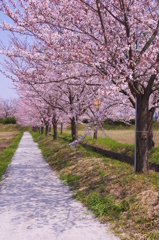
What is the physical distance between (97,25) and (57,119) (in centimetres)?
1543

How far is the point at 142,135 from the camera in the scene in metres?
7.09

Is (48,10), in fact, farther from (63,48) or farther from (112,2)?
(112,2)

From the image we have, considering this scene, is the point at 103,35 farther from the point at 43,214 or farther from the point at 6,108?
the point at 6,108

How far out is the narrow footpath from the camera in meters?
4.34

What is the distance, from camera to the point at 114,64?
686 centimetres

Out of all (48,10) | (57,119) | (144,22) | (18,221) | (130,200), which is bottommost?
(18,221)

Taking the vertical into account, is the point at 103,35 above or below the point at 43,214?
above

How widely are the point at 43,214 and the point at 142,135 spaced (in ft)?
10.8

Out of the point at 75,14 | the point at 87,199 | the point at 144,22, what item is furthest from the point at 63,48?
the point at 87,199

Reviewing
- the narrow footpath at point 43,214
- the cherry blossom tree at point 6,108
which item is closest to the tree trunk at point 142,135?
the narrow footpath at point 43,214

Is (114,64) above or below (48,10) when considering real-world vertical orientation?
below

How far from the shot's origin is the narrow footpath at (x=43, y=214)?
14.2 feet

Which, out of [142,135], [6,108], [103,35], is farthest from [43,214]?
[6,108]

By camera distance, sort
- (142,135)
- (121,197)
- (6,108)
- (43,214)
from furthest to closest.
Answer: (6,108) < (142,135) < (121,197) < (43,214)
